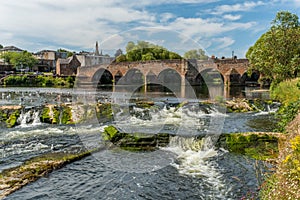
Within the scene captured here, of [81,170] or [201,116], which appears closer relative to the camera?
[81,170]

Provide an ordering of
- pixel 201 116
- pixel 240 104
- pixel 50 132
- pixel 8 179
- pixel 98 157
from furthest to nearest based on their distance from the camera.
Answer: pixel 240 104, pixel 201 116, pixel 50 132, pixel 98 157, pixel 8 179

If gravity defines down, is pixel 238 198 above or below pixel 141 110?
below

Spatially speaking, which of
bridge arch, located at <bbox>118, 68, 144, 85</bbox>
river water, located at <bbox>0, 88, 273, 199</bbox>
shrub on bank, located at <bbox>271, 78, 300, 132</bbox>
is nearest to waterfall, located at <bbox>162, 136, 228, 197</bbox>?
river water, located at <bbox>0, 88, 273, 199</bbox>

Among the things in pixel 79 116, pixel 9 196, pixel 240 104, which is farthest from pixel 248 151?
pixel 240 104

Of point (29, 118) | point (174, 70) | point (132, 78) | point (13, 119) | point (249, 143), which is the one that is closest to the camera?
point (249, 143)

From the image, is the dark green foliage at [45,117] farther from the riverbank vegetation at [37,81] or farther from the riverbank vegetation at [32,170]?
the riverbank vegetation at [37,81]

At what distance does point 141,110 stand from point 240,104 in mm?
8958

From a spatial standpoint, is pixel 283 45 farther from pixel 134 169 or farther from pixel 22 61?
pixel 22 61

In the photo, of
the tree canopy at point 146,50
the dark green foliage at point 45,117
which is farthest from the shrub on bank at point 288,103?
the dark green foliage at point 45,117

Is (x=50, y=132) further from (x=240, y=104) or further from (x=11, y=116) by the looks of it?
(x=240, y=104)

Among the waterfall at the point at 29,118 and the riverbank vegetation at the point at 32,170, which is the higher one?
the waterfall at the point at 29,118

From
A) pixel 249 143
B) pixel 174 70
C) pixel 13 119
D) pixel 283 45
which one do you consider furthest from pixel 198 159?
pixel 174 70

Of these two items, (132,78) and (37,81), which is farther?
(132,78)

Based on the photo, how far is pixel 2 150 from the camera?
1155 cm
